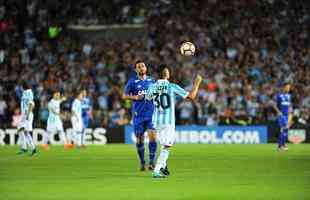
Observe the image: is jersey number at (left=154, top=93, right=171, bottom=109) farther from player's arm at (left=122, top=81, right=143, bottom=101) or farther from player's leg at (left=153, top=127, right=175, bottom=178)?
player's arm at (left=122, top=81, right=143, bottom=101)

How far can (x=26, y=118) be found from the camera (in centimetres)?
2806

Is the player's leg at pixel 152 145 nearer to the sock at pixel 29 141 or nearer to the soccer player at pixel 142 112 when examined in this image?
the soccer player at pixel 142 112

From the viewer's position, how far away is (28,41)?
139 ft

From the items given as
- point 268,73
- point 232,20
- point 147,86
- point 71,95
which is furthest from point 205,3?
point 147,86

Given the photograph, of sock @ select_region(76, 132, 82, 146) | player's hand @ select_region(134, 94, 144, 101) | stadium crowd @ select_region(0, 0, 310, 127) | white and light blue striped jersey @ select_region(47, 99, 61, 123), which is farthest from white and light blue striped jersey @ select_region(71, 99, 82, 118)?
player's hand @ select_region(134, 94, 144, 101)

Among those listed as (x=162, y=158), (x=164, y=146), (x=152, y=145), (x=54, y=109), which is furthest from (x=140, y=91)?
(x=54, y=109)

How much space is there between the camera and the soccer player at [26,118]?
90.4 ft

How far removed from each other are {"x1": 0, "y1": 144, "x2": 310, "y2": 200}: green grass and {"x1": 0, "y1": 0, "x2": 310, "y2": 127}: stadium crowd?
11942mm

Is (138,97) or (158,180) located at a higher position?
(138,97)

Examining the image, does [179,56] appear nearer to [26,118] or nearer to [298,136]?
[298,136]

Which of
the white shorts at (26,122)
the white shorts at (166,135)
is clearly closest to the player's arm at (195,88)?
the white shorts at (166,135)

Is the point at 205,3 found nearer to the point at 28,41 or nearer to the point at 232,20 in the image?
the point at 232,20

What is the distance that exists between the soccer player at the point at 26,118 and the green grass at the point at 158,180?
206 centimetres

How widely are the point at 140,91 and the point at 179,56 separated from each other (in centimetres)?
2058
